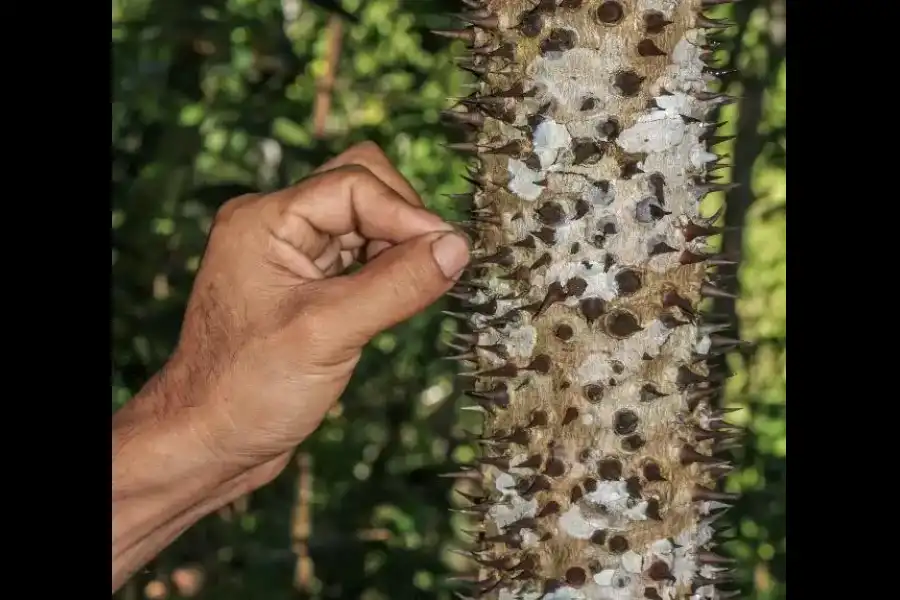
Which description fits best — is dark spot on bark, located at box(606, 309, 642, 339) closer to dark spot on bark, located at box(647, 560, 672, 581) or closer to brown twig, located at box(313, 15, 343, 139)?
dark spot on bark, located at box(647, 560, 672, 581)

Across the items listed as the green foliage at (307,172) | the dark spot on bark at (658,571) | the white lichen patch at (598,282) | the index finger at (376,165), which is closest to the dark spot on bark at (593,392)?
the white lichen patch at (598,282)

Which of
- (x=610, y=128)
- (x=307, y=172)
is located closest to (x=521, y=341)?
(x=610, y=128)

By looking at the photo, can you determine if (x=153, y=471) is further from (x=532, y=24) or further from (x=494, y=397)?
(x=532, y=24)

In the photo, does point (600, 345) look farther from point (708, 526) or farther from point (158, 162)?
point (158, 162)

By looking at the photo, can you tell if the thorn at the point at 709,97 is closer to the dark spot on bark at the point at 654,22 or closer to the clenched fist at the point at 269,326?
the dark spot on bark at the point at 654,22
